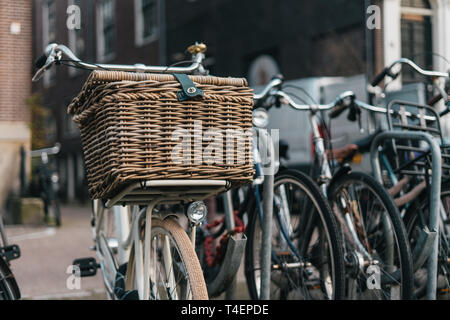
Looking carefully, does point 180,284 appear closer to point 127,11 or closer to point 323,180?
point 323,180

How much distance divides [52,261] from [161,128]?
4.35 m

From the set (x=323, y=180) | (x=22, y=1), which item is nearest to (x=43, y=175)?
(x=22, y=1)

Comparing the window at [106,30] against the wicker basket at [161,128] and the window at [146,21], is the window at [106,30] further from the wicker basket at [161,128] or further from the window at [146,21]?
the wicker basket at [161,128]

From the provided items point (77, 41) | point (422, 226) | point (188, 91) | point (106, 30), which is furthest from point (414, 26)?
point (77, 41)

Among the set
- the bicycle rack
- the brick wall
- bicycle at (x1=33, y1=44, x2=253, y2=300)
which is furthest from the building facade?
the bicycle rack

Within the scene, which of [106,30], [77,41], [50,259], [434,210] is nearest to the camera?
[434,210]

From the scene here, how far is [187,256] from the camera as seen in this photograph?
2.27m

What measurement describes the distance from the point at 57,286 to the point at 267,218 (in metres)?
2.43

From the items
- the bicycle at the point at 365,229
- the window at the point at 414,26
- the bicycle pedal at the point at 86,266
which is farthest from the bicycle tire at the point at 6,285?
the window at the point at 414,26

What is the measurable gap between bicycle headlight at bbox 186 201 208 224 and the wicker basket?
17cm

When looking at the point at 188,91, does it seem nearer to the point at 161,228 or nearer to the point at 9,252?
the point at 161,228

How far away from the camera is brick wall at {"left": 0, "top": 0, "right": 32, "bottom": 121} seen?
33.6 feet

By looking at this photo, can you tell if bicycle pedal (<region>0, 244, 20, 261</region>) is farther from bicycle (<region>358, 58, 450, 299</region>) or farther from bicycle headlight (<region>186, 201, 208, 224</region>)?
bicycle (<region>358, 58, 450, 299</region>)

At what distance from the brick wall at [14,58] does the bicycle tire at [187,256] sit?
8635 millimetres
